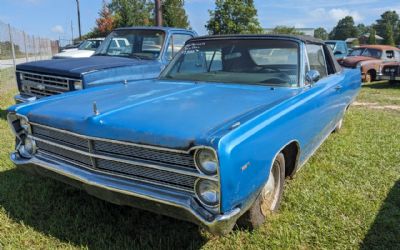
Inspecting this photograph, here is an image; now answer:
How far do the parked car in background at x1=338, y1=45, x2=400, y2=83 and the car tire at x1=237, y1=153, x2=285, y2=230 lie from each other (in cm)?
1149

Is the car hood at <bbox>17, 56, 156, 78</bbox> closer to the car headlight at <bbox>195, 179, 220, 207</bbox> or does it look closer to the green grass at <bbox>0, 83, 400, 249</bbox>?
the green grass at <bbox>0, 83, 400, 249</bbox>

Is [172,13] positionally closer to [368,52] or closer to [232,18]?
[232,18]

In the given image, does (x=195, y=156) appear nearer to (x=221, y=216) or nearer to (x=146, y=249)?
(x=221, y=216)

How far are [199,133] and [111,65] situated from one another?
3.95 m

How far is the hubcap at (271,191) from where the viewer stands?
3.18 meters

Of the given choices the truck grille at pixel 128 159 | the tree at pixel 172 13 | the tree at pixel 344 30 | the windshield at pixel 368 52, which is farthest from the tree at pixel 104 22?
the tree at pixel 344 30

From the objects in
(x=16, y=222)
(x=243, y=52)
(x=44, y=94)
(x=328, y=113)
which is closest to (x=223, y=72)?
(x=243, y=52)

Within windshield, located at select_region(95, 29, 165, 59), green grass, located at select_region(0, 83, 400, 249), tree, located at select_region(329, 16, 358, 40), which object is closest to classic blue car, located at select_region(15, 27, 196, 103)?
windshield, located at select_region(95, 29, 165, 59)

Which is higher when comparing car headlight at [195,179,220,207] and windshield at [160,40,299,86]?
windshield at [160,40,299,86]

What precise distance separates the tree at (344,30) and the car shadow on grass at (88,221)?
325ft

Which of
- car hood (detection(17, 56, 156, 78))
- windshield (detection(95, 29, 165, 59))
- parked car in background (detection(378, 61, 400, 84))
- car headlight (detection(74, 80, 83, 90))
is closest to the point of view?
car headlight (detection(74, 80, 83, 90))

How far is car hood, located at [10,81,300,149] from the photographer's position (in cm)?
250

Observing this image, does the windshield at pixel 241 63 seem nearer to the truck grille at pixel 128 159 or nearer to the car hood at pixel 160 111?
the car hood at pixel 160 111

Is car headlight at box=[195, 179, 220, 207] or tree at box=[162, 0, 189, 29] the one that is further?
tree at box=[162, 0, 189, 29]
